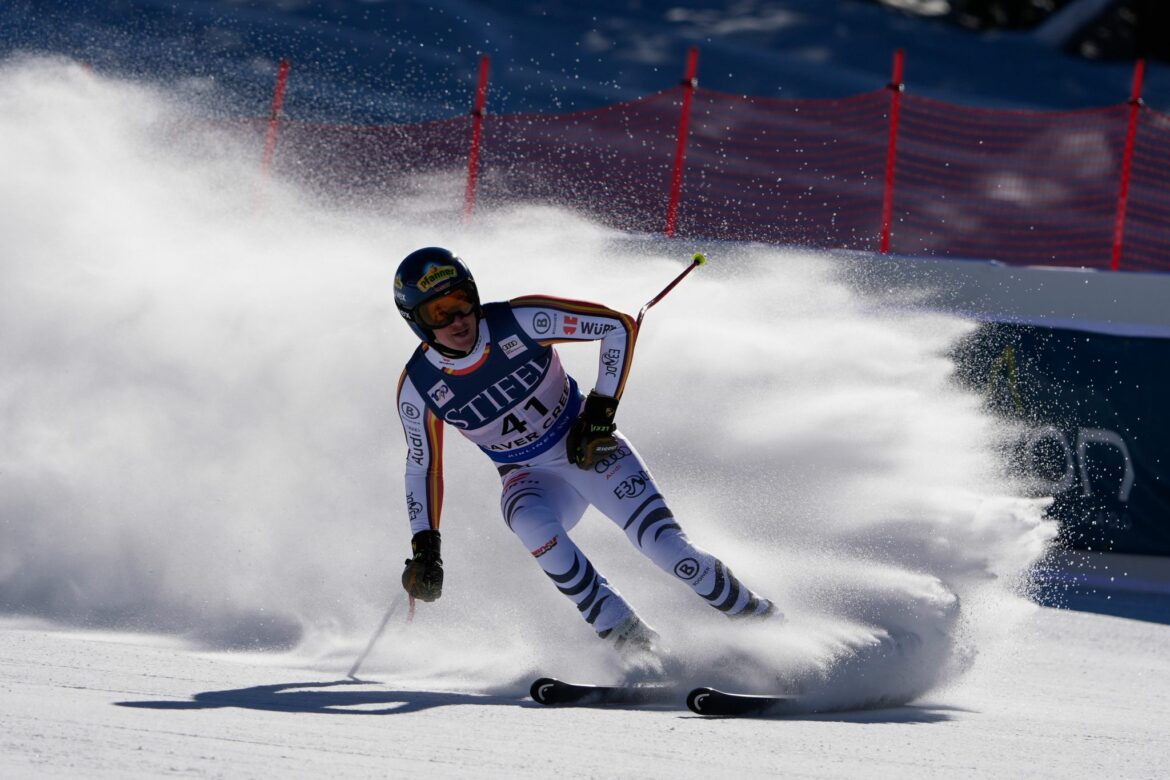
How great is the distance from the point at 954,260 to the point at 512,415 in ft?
14.1

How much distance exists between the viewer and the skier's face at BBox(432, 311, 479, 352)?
15.8 feet

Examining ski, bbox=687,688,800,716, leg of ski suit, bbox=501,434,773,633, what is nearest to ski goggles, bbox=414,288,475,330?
leg of ski suit, bbox=501,434,773,633

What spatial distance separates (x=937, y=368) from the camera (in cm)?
686

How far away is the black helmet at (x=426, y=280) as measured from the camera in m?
4.73

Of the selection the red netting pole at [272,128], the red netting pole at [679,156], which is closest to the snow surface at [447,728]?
the red netting pole at [679,156]

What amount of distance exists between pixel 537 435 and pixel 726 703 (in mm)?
1309

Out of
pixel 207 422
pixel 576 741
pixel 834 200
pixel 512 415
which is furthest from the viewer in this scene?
pixel 834 200

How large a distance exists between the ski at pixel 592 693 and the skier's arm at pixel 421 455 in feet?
2.84

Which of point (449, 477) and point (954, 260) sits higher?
point (954, 260)

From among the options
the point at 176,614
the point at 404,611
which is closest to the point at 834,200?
the point at 404,611

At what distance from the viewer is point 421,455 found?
16.8ft

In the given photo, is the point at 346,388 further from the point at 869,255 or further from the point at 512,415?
the point at 869,255

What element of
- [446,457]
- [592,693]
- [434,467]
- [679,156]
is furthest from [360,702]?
[679,156]

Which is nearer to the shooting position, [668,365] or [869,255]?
[668,365]
